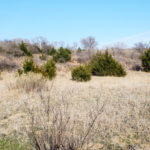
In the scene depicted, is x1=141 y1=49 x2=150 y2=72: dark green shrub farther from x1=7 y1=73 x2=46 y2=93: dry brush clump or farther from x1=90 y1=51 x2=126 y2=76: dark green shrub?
x1=7 y1=73 x2=46 y2=93: dry brush clump

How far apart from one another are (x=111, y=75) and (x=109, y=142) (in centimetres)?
1107

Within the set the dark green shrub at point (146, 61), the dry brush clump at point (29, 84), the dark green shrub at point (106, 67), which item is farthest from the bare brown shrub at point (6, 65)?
the dark green shrub at point (146, 61)

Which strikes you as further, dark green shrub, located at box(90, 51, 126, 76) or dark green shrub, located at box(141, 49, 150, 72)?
dark green shrub, located at box(141, 49, 150, 72)

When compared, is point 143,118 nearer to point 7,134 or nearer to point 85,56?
point 7,134

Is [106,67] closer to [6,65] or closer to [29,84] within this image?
[29,84]

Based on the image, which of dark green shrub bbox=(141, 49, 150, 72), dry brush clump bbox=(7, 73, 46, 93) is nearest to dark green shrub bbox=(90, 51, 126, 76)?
dark green shrub bbox=(141, 49, 150, 72)

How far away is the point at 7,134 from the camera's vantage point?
2.97 m

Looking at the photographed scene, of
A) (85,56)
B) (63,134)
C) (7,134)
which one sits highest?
(85,56)

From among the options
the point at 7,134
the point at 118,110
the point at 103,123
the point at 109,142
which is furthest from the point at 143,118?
the point at 7,134

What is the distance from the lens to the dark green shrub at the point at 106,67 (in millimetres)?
13119

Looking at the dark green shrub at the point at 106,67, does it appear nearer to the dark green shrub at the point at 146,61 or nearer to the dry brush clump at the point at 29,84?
the dark green shrub at the point at 146,61

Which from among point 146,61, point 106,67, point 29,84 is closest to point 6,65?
point 106,67

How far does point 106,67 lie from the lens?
44.4 ft

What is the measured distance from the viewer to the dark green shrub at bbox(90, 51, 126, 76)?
13.1m
